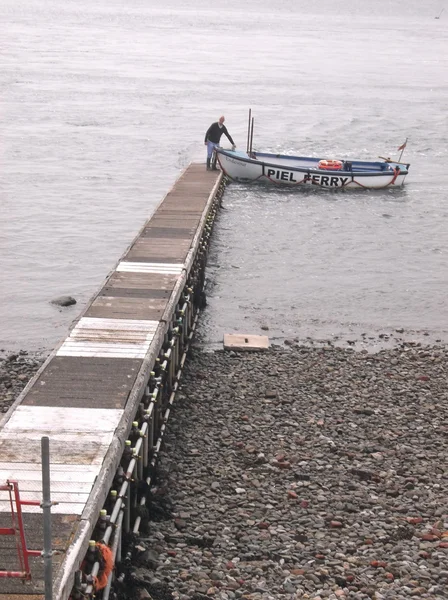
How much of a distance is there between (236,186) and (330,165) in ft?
13.7

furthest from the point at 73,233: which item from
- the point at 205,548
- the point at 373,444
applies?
the point at 205,548

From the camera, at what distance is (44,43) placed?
104 m

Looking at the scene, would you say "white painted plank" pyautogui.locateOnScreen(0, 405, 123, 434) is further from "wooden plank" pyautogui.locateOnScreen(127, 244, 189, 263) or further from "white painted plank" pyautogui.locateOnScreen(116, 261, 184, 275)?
"wooden plank" pyautogui.locateOnScreen(127, 244, 189, 263)

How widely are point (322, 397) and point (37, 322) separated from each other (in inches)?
367

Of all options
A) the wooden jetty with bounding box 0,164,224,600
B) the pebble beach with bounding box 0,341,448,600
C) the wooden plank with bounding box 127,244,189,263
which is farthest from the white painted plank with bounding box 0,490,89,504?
the wooden plank with bounding box 127,244,189,263

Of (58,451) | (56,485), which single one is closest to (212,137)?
(58,451)

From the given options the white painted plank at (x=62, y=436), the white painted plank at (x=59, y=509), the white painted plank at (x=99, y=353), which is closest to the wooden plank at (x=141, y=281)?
the white painted plank at (x=99, y=353)

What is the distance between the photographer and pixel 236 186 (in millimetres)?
39531

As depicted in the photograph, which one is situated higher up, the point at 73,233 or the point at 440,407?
the point at 440,407

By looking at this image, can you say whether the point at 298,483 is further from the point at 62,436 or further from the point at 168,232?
the point at 168,232

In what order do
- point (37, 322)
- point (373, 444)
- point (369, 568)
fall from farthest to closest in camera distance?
point (37, 322)
point (373, 444)
point (369, 568)

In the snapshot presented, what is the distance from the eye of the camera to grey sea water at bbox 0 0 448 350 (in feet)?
85.0

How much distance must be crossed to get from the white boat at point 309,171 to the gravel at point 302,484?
20014 mm

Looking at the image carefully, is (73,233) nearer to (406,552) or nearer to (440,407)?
(440,407)
